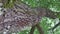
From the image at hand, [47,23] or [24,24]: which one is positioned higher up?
[24,24]

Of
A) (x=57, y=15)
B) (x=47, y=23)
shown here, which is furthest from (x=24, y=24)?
(x=47, y=23)

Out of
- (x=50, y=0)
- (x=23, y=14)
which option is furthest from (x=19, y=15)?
(x=50, y=0)

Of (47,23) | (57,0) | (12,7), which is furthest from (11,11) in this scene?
(47,23)

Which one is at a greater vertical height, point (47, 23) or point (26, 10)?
point (26, 10)

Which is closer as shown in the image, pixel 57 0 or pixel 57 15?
pixel 57 15

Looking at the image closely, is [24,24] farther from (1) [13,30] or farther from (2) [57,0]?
(2) [57,0]

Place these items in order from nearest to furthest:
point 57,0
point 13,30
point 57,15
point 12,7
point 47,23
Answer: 1. point 13,30
2. point 12,7
3. point 57,15
4. point 57,0
5. point 47,23

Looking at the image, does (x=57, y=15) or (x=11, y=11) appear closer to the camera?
(x=11, y=11)

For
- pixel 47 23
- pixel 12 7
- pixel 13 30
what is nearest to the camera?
pixel 13 30

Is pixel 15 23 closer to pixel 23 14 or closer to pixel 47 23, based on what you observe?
pixel 23 14
